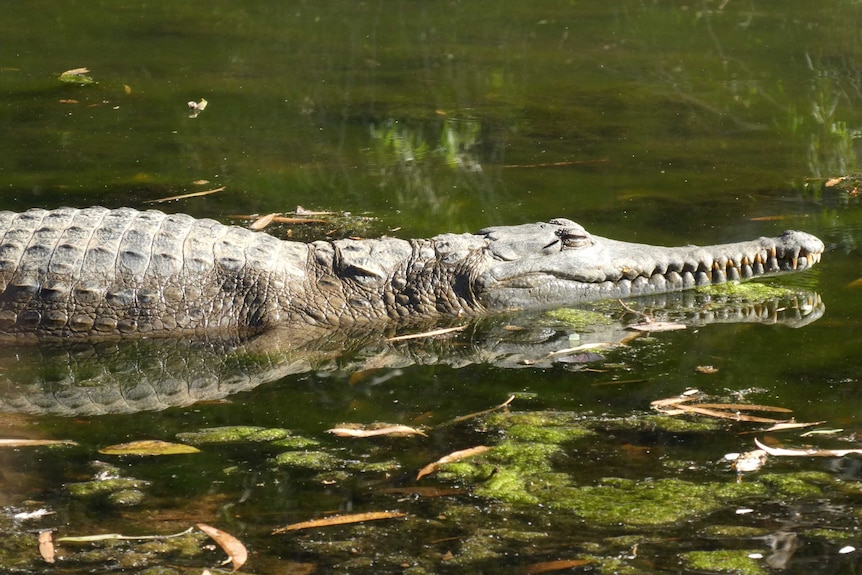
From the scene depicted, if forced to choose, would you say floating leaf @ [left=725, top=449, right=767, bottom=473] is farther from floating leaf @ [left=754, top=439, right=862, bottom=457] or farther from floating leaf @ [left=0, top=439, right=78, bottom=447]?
floating leaf @ [left=0, top=439, right=78, bottom=447]

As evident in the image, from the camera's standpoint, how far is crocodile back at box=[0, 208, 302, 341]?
5996 millimetres

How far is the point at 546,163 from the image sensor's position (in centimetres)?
823

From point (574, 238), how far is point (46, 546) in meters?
3.55

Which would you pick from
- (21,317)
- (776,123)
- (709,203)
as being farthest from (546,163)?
(21,317)

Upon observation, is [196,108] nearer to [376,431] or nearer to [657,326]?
[657,326]

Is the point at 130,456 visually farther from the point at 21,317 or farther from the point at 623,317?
the point at 623,317

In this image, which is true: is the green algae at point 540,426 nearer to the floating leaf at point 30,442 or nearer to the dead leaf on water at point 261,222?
the floating leaf at point 30,442

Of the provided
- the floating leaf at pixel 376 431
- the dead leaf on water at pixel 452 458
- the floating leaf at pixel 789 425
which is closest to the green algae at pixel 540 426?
the dead leaf on water at pixel 452 458

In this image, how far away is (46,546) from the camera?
3.48 metres

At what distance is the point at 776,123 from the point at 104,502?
6749 millimetres

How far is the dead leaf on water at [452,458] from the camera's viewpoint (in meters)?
4.01

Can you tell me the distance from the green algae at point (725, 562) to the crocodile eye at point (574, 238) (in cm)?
309

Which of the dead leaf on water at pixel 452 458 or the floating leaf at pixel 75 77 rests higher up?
the floating leaf at pixel 75 77

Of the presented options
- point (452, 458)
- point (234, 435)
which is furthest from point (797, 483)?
point (234, 435)
